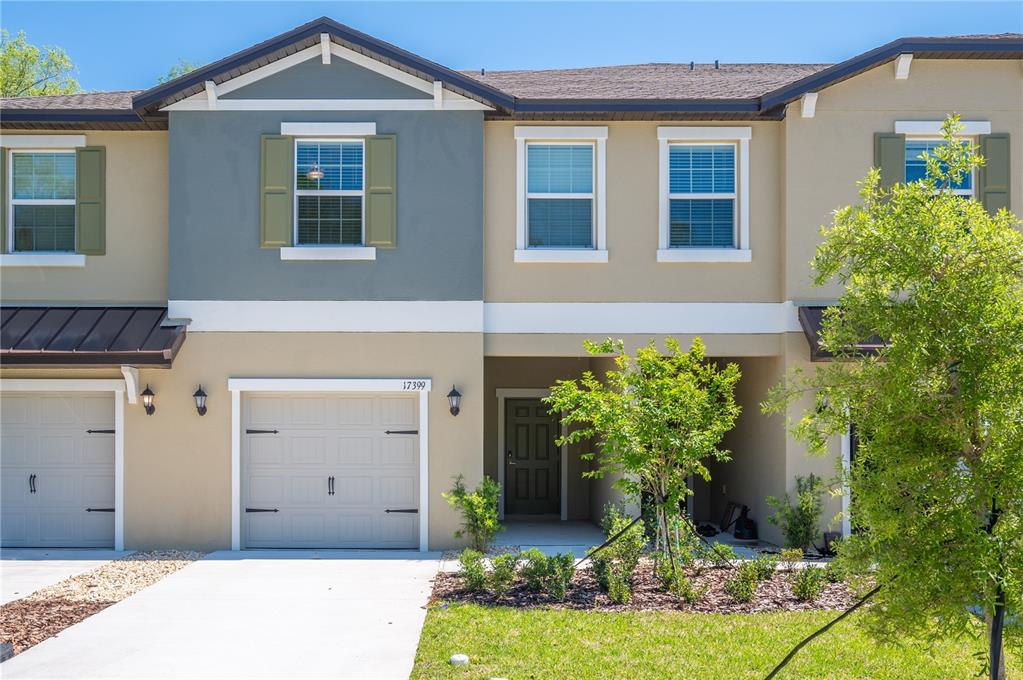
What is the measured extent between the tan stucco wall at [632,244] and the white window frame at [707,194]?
3.3 inches

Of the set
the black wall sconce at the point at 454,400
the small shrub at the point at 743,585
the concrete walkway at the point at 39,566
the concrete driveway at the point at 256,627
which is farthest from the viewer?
the black wall sconce at the point at 454,400

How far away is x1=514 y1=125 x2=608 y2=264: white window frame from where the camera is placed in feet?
39.7

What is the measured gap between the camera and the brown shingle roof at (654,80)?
12406 mm

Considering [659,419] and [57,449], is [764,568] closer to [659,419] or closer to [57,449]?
[659,419]

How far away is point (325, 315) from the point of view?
11.9 meters

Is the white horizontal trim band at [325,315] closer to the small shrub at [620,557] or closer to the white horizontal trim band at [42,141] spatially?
the white horizontal trim band at [42,141]

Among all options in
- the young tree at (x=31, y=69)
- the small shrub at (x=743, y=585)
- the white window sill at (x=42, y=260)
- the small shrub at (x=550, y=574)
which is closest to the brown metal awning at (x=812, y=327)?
the small shrub at (x=743, y=585)

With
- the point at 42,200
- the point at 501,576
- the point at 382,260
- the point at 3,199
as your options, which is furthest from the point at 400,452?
the point at 3,199

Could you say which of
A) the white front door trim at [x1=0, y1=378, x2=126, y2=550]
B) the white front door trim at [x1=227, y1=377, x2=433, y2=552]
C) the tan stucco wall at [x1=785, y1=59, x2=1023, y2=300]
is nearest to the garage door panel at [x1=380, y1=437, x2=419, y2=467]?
the white front door trim at [x1=227, y1=377, x2=433, y2=552]

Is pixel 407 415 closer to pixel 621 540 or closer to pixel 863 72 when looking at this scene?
pixel 621 540

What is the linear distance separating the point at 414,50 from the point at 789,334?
22.0 feet

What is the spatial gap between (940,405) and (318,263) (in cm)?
878

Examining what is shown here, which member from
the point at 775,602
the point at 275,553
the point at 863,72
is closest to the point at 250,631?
the point at 275,553

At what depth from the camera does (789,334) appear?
473 inches
